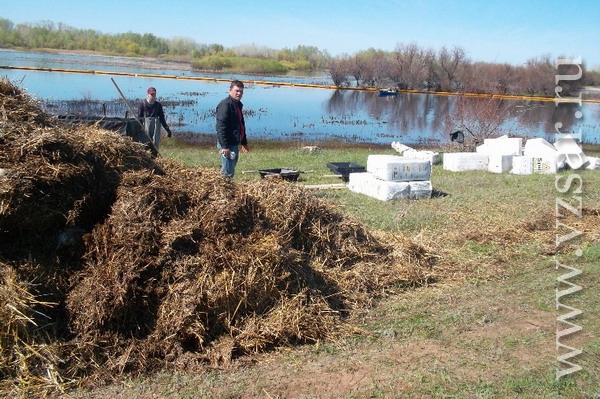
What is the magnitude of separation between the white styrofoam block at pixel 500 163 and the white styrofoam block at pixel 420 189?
13.2ft

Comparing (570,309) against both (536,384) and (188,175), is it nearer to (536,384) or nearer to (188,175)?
(536,384)

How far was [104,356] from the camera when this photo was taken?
164 inches

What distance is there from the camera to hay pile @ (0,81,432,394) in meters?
4.12

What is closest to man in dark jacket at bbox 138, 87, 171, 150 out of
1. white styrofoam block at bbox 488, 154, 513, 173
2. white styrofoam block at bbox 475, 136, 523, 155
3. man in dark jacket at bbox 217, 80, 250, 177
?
man in dark jacket at bbox 217, 80, 250, 177

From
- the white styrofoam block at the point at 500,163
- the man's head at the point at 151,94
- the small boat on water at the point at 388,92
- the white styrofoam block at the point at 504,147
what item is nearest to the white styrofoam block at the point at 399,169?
the white styrofoam block at the point at 500,163

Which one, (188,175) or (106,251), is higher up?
(188,175)

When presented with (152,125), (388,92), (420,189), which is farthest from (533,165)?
(388,92)

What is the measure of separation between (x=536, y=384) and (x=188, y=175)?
3.57m

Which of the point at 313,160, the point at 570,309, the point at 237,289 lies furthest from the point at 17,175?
the point at 313,160

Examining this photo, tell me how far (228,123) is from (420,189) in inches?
147

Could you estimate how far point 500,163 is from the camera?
1341 centimetres

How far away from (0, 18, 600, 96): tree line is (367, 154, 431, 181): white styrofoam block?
3.38 meters

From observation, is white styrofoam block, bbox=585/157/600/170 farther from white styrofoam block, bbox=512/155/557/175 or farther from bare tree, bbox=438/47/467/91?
bare tree, bbox=438/47/467/91

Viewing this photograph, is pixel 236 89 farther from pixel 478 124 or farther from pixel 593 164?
pixel 478 124
